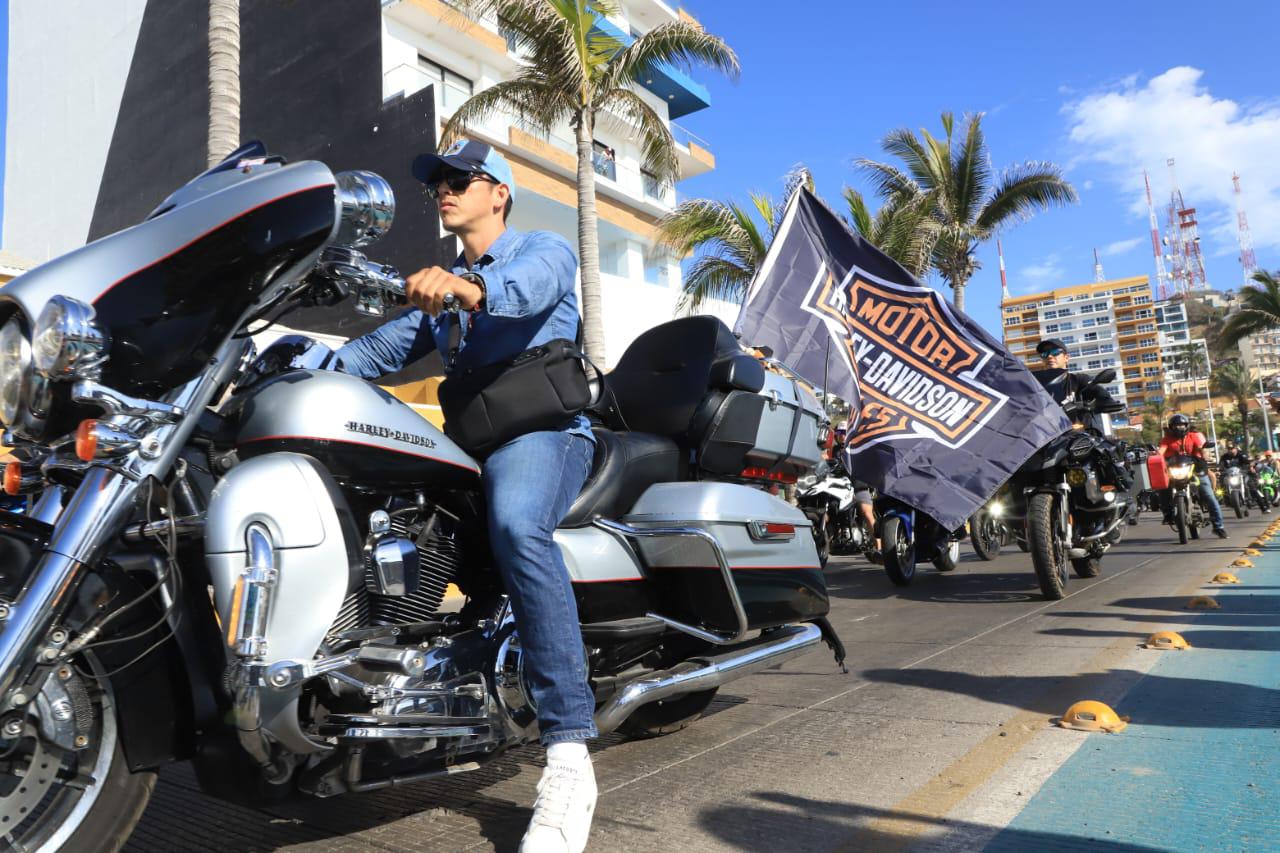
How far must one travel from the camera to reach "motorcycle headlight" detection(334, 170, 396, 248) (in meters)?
2.00

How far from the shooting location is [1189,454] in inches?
457

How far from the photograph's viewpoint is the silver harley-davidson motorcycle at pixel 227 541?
1735mm

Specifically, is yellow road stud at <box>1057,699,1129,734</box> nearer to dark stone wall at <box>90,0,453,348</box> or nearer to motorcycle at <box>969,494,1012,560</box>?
motorcycle at <box>969,494,1012,560</box>

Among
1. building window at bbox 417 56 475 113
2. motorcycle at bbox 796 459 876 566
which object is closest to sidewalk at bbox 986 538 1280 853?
motorcycle at bbox 796 459 876 566

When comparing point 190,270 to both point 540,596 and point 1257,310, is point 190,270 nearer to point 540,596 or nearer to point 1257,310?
point 540,596

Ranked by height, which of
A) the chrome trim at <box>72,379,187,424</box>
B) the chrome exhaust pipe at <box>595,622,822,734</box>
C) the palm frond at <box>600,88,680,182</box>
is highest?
the palm frond at <box>600,88,680,182</box>

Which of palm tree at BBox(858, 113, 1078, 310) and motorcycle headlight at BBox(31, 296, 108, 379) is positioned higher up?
palm tree at BBox(858, 113, 1078, 310)

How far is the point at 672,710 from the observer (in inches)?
134

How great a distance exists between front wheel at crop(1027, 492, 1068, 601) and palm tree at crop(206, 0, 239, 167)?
7.70 m

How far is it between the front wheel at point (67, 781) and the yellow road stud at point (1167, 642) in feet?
15.2

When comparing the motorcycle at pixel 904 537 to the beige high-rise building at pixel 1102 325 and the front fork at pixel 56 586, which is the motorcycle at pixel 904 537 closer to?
the front fork at pixel 56 586

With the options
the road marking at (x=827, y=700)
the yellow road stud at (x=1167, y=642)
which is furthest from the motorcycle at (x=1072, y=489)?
the yellow road stud at (x=1167, y=642)

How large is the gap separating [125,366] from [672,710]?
2.32 meters

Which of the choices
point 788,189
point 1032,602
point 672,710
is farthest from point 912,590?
point 788,189
